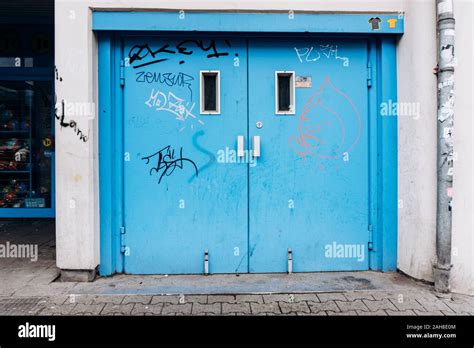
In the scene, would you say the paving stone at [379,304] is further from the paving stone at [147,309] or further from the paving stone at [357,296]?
the paving stone at [147,309]

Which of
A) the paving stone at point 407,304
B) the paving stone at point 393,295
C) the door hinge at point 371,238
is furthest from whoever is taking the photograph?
the door hinge at point 371,238

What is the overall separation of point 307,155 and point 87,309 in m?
2.90

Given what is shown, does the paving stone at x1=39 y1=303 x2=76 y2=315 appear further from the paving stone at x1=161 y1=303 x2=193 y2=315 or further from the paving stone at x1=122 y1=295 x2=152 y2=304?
the paving stone at x1=161 y1=303 x2=193 y2=315

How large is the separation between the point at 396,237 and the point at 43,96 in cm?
696

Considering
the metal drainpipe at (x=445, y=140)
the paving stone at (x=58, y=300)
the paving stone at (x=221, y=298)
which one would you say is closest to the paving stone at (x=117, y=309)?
the paving stone at (x=58, y=300)

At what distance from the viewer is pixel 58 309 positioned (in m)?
3.40

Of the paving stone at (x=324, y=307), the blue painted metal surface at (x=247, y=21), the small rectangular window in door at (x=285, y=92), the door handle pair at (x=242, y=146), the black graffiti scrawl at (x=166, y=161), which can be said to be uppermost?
the blue painted metal surface at (x=247, y=21)

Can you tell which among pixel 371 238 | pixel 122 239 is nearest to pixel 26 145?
pixel 122 239

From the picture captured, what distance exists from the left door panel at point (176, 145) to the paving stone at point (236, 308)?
823 millimetres

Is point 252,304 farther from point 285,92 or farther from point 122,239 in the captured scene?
point 285,92

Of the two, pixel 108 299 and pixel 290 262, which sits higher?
pixel 290 262

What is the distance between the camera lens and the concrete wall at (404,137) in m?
3.90

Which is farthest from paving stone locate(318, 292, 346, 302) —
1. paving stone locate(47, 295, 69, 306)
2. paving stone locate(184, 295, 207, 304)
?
paving stone locate(47, 295, 69, 306)

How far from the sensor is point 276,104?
14.0 ft
